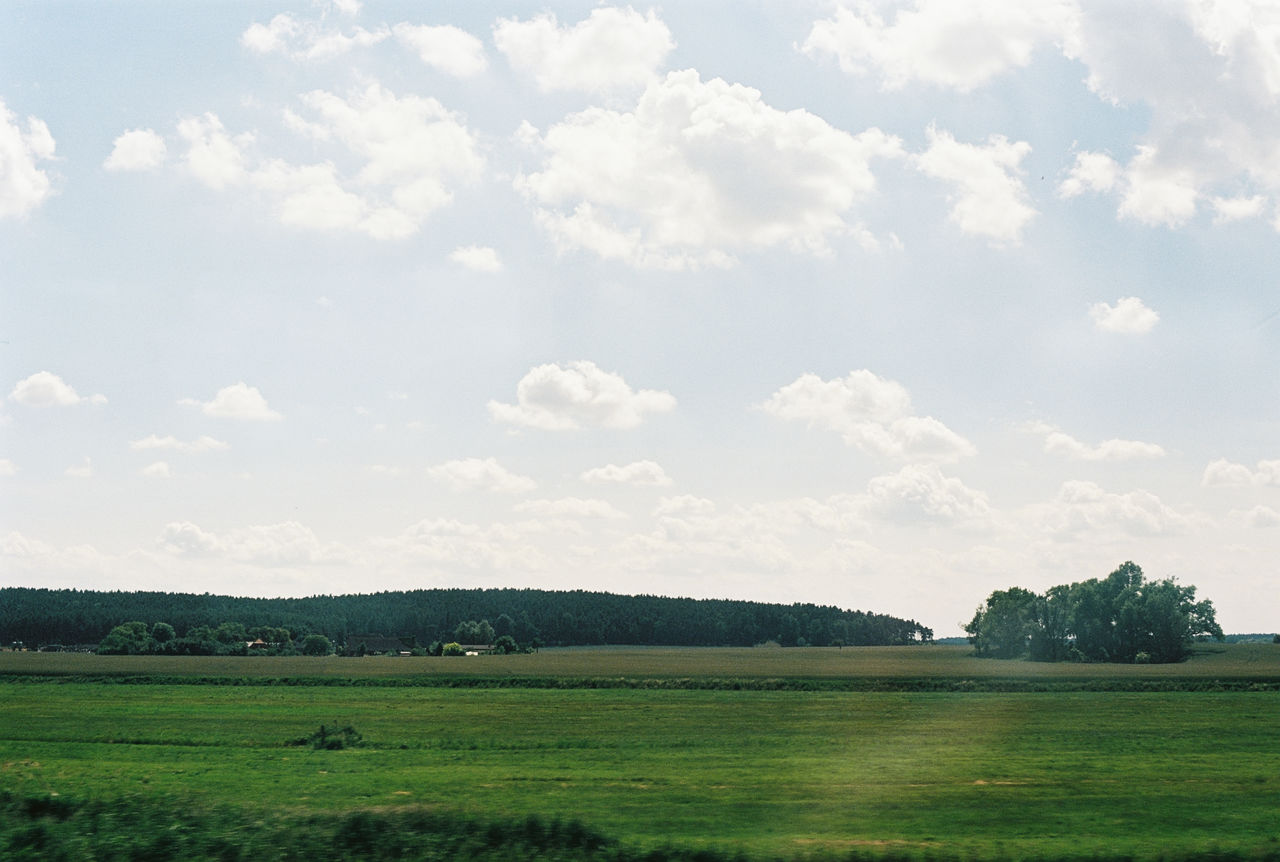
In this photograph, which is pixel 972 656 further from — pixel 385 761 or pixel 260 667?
pixel 385 761

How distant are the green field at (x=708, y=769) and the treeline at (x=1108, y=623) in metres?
75.9

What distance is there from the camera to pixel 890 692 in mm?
81125

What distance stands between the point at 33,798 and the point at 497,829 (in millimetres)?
10758

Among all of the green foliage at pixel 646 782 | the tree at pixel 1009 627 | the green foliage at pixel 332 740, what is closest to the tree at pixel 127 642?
the green foliage at pixel 646 782

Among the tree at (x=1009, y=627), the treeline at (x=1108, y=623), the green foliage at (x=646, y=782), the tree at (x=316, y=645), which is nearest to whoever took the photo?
the green foliage at (x=646, y=782)

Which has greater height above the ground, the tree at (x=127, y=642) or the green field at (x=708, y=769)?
the green field at (x=708, y=769)

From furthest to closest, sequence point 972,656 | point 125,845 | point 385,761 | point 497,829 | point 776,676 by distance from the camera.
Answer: point 972,656, point 776,676, point 385,761, point 497,829, point 125,845

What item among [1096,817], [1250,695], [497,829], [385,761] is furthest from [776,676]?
[497,829]

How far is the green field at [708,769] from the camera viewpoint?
21938 mm

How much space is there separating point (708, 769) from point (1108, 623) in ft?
432

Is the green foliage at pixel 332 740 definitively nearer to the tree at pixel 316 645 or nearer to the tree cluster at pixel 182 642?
the tree cluster at pixel 182 642

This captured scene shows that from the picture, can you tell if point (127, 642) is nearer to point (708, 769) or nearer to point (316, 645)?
point (316, 645)

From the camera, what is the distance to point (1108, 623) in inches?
5797

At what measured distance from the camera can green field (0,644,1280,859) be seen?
2194 centimetres
